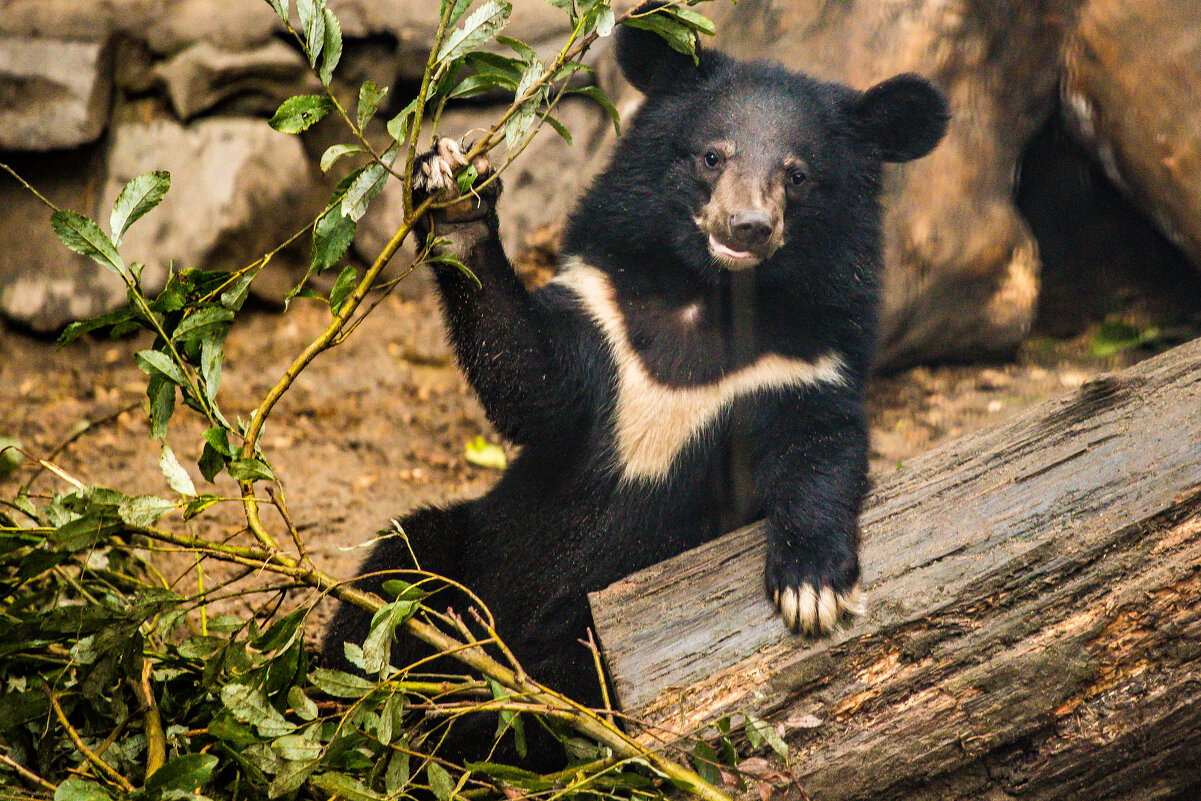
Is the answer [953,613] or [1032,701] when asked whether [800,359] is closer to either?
[953,613]

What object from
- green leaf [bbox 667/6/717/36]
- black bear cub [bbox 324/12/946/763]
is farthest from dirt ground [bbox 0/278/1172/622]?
green leaf [bbox 667/6/717/36]

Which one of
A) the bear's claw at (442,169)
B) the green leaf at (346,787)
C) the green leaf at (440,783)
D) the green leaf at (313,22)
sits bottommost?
the green leaf at (440,783)

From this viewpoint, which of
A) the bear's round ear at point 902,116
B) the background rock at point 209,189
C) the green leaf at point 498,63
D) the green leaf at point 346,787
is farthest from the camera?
the background rock at point 209,189

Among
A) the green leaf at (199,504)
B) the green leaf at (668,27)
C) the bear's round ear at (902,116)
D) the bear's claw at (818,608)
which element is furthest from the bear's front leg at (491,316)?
the bear's round ear at (902,116)

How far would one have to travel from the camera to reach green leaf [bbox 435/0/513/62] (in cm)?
215

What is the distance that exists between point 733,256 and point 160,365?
155cm

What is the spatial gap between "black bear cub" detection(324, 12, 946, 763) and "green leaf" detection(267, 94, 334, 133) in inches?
30.6

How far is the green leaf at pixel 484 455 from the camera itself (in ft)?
16.2

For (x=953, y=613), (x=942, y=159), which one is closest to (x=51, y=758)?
(x=953, y=613)

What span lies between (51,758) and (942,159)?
13.9 feet

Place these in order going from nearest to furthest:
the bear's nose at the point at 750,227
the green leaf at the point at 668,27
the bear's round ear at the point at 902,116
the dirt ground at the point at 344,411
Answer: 1. the green leaf at the point at 668,27
2. the bear's nose at the point at 750,227
3. the bear's round ear at the point at 902,116
4. the dirt ground at the point at 344,411

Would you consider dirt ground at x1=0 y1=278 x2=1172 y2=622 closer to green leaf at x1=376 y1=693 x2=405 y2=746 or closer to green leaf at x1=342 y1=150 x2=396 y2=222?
green leaf at x1=376 y1=693 x2=405 y2=746

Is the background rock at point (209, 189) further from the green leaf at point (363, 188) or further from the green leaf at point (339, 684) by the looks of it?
the green leaf at point (339, 684)

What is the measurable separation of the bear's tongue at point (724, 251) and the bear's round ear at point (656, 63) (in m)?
0.60
